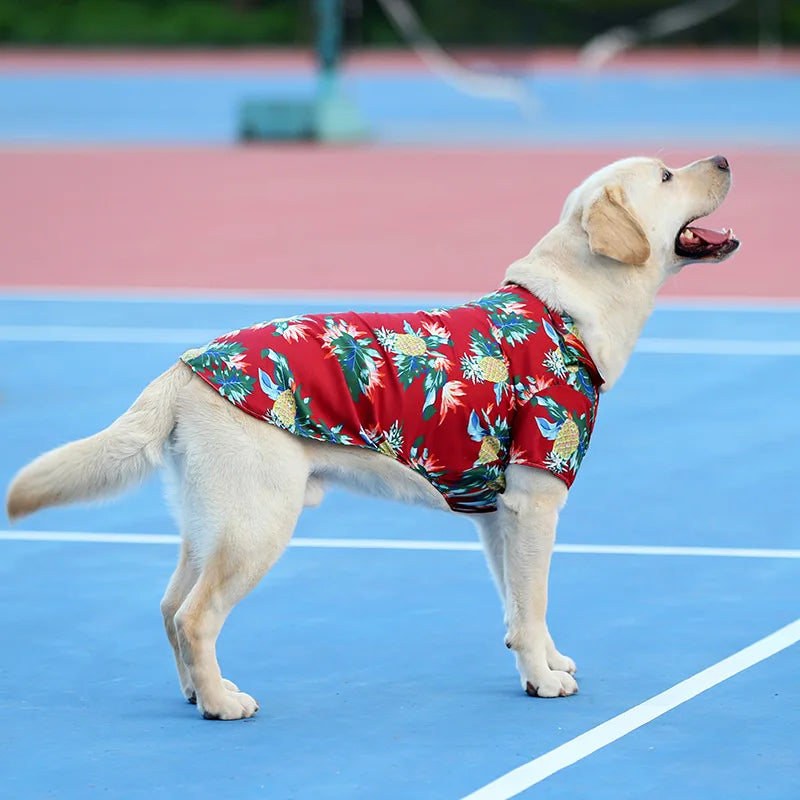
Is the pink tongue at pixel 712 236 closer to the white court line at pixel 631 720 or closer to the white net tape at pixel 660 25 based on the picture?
the white court line at pixel 631 720

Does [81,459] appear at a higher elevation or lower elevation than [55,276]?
higher

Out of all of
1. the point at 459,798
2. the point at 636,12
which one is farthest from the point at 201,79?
the point at 459,798

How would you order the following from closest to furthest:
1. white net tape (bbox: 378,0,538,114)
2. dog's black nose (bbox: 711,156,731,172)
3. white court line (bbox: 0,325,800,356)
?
dog's black nose (bbox: 711,156,731,172), white court line (bbox: 0,325,800,356), white net tape (bbox: 378,0,538,114)

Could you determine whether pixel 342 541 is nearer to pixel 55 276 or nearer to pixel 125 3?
pixel 55 276

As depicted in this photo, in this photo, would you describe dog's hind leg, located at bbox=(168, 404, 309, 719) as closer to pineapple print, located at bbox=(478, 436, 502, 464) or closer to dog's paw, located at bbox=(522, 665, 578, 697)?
pineapple print, located at bbox=(478, 436, 502, 464)

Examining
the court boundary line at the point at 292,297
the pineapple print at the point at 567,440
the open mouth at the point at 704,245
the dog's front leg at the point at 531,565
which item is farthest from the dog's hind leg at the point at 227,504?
the court boundary line at the point at 292,297

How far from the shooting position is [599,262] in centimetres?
547

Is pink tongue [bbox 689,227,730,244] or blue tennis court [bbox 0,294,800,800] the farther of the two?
pink tongue [bbox 689,227,730,244]

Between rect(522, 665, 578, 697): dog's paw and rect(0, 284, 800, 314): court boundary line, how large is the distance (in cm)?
746

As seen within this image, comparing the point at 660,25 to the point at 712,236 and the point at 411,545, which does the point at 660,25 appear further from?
the point at 712,236

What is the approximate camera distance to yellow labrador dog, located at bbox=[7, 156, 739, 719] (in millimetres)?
4922

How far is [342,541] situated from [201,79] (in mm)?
31827

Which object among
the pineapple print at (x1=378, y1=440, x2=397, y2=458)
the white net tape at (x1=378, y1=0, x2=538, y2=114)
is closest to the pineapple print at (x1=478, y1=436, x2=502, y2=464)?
the pineapple print at (x1=378, y1=440, x2=397, y2=458)

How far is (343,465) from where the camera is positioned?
5109mm
